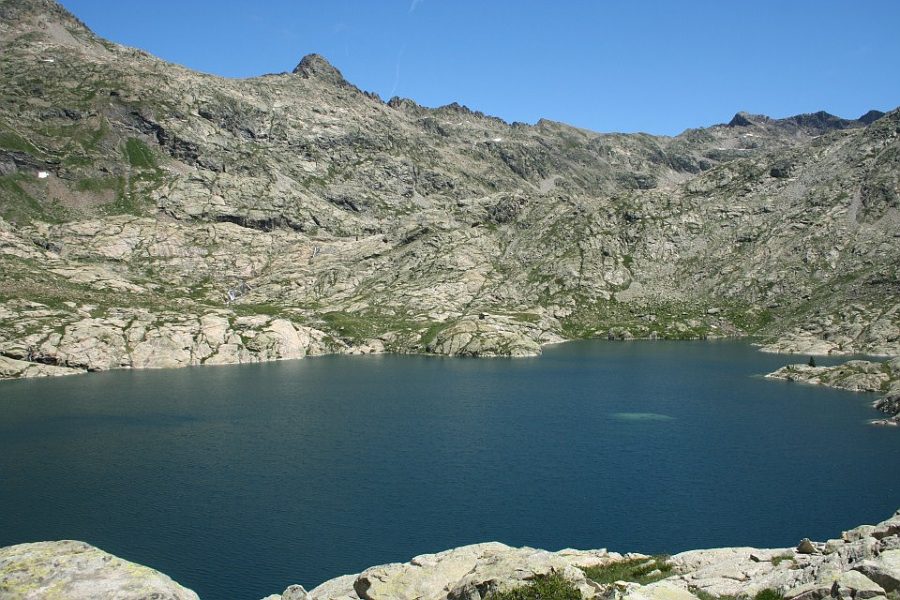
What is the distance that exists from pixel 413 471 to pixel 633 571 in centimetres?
4982

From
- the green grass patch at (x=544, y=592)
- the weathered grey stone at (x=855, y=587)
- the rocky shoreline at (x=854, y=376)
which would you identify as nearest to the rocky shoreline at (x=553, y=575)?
the weathered grey stone at (x=855, y=587)

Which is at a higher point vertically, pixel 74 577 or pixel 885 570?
pixel 885 570

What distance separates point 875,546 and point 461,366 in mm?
167413

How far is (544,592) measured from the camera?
2994cm

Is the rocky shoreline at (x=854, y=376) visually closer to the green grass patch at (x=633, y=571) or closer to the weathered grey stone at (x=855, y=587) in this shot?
the green grass patch at (x=633, y=571)

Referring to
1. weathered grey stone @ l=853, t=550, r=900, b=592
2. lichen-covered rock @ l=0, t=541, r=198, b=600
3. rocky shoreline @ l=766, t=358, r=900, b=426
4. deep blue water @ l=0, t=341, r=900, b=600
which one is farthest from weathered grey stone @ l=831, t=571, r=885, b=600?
rocky shoreline @ l=766, t=358, r=900, b=426

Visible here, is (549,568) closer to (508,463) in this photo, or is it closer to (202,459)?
(508,463)

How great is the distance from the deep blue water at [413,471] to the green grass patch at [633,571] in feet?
59.0

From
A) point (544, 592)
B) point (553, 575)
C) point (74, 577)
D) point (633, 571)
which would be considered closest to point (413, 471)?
point (633, 571)

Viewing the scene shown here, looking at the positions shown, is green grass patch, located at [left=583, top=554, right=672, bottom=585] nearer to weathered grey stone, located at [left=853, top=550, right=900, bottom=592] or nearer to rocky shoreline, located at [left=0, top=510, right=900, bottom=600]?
rocky shoreline, located at [left=0, top=510, right=900, bottom=600]

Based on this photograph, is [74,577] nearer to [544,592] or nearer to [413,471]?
[544,592]

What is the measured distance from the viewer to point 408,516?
70250mm

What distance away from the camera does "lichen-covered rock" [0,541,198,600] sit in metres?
28.8

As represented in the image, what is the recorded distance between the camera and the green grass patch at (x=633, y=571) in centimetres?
3928
